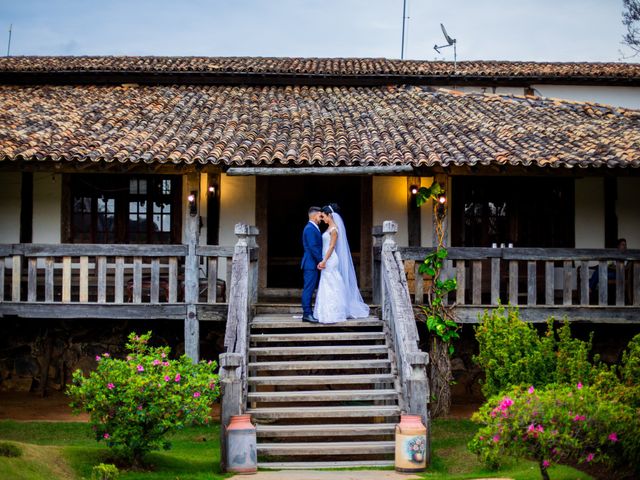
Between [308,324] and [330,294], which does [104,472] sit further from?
[330,294]

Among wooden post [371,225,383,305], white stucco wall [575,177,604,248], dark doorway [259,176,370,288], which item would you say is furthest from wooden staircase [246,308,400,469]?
white stucco wall [575,177,604,248]

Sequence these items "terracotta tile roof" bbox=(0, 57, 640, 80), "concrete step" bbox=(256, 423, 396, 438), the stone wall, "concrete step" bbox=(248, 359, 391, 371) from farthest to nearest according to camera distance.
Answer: "terracotta tile roof" bbox=(0, 57, 640, 80), the stone wall, "concrete step" bbox=(248, 359, 391, 371), "concrete step" bbox=(256, 423, 396, 438)

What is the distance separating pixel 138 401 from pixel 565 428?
455 centimetres

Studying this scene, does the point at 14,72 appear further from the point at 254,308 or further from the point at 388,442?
the point at 388,442

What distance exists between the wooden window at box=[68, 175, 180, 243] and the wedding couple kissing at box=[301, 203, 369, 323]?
4.47m

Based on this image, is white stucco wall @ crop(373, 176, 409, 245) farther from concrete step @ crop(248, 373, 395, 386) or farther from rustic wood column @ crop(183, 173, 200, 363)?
concrete step @ crop(248, 373, 395, 386)

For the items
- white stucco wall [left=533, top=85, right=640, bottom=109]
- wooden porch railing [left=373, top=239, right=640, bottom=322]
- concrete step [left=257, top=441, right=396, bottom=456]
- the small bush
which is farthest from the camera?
white stucco wall [left=533, top=85, right=640, bottom=109]

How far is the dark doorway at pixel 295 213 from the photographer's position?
56.3 feet

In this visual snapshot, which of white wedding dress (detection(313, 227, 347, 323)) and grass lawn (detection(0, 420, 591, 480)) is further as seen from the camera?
white wedding dress (detection(313, 227, 347, 323))

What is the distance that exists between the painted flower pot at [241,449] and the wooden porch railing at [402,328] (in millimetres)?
1972

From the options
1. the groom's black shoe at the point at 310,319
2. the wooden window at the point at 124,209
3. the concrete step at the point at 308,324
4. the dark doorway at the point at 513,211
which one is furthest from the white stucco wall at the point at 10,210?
the dark doorway at the point at 513,211

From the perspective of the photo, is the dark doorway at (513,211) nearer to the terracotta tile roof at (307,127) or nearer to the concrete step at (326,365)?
the terracotta tile roof at (307,127)

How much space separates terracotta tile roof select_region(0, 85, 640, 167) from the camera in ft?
44.4

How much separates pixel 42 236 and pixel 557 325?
9562 millimetres
